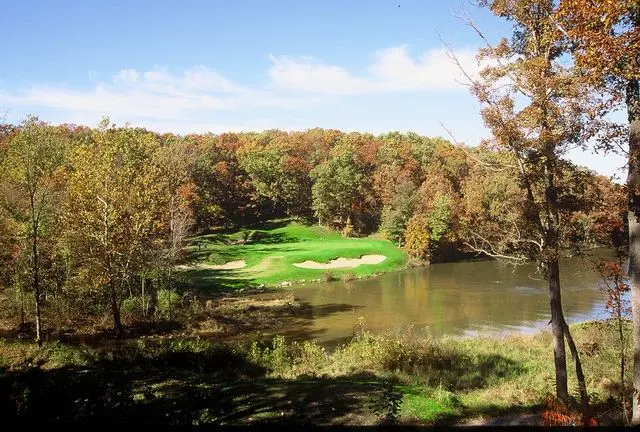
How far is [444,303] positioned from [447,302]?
502mm

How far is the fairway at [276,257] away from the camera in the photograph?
49062 millimetres

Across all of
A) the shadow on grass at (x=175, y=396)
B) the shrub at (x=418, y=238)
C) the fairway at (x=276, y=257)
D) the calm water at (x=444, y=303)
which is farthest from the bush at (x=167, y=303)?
the shrub at (x=418, y=238)

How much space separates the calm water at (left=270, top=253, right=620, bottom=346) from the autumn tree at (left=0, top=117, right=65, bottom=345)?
14756mm

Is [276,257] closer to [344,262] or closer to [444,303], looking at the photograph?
[344,262]

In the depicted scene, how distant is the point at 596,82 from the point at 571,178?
510 centimetres

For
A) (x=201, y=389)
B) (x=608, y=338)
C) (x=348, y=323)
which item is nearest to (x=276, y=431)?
(x=201, y=389)

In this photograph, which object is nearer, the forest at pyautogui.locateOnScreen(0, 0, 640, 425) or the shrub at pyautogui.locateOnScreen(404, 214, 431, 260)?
the forest at pyautogui.locateOnScreen(0, 0, 640, 425)

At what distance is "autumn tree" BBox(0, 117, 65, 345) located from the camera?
21.5 m

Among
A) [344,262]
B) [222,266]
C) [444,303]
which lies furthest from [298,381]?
[222,266]

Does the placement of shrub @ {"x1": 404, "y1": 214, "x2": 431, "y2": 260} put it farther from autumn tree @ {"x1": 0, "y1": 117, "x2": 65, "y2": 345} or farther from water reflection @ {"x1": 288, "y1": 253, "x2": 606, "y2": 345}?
autumn tree @ {"x1": 0, "y1": 117, "x2": 65, "y2": 345}

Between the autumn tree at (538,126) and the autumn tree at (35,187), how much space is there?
1885 centimetres

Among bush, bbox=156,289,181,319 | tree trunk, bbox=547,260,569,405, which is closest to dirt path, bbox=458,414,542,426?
tree trunk, bbox=547,260,569,405

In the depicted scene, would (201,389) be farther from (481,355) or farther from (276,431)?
(481,355)

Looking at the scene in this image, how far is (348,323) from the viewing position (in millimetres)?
31969
